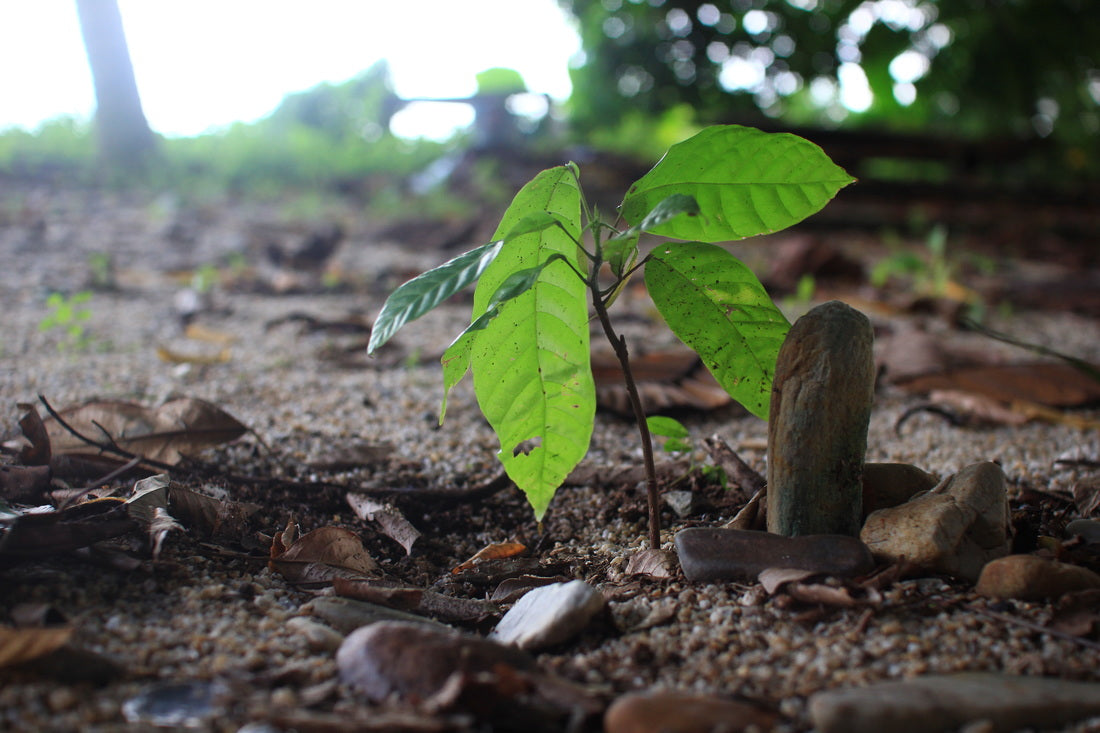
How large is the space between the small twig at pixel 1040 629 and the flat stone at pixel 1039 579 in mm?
52

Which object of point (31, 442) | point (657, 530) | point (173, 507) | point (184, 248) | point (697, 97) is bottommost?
point (657, 530)

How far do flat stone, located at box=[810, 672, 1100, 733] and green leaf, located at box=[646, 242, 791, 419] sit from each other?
49cm

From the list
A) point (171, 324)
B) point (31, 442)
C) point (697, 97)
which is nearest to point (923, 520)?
point (31, 442)

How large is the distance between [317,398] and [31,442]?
30.6 inches

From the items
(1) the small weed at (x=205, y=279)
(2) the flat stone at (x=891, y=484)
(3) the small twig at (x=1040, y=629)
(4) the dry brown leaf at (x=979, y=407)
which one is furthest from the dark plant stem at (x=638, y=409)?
(1) the small weed at (x=205, y=279)

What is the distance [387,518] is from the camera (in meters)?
1.40

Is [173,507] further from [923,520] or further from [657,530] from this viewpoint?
[923,520]

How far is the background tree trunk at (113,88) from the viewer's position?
5230 mm

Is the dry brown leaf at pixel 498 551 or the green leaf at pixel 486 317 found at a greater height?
the green leaf at pixel 486 317

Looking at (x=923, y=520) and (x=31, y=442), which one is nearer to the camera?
(x=923, y=520)

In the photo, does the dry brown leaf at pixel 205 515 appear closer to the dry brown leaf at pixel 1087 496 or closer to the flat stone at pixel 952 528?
the flat stone at pixel 952 528

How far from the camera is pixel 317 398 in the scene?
2080mm

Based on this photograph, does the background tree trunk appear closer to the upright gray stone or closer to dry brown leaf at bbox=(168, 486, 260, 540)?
dry brown leaf at bbox=(168, 486, 260, 540)

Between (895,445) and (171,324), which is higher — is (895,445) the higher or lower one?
the lower one
